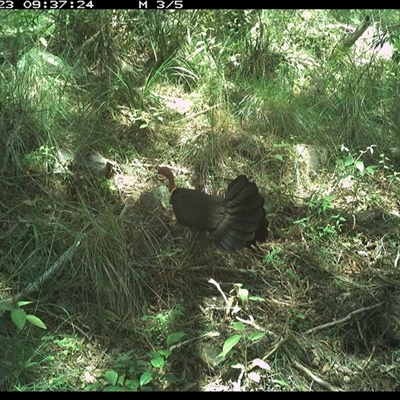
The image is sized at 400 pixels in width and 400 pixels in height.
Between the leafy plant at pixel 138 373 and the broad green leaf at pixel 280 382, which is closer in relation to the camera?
the leafy plant at pixel 138 373

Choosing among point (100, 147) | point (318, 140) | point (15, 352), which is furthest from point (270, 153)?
point (15, 352)

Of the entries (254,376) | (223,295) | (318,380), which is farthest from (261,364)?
(223,295)

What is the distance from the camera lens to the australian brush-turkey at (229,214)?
10.4 ft

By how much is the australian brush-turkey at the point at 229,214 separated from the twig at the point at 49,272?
709 mm

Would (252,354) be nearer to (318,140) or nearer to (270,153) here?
(270,153)

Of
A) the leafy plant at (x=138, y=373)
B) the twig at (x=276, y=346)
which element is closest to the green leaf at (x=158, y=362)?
the leafy plant at (x=138, y=373)

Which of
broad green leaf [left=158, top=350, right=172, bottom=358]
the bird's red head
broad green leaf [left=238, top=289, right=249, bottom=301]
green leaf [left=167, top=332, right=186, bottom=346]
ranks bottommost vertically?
broad green leaf [left=158, top=350, right=172, bottom=358]

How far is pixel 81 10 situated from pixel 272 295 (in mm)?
2774

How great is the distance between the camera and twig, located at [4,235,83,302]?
2963mm

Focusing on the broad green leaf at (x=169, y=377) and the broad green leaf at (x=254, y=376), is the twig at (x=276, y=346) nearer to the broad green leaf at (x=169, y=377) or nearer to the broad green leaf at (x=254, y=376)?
the broad green leaf at (x=254, y=376)

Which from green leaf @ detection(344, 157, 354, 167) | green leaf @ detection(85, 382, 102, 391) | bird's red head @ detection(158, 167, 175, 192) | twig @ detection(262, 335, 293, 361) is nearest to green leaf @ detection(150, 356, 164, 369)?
green leaf @ detection(85, 382, 102, 391)

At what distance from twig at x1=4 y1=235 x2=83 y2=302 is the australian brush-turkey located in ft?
2.32

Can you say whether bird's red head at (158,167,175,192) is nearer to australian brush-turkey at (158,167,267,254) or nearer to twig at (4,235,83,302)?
australian brush-turkey at (158,167,267,254)

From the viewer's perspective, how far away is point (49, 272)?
→ 305cm
